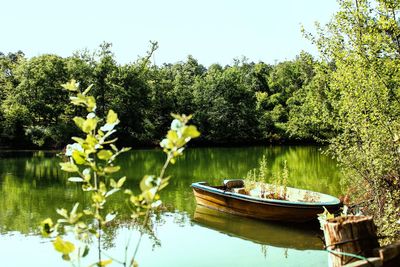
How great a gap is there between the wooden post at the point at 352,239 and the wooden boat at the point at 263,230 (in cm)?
700

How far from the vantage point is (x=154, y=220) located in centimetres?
1157

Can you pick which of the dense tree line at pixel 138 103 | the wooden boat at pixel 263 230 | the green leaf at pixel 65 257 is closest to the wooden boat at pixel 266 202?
the wooden boat at pixel 263 230

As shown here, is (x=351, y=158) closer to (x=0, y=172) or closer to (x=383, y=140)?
(x=383, y=140)

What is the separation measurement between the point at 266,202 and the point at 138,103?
3362cm

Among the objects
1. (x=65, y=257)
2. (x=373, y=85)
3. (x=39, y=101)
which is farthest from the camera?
(x=39, y=101)

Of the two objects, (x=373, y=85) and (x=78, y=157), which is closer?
(x=78, y=157)

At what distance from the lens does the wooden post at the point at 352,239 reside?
2.29m

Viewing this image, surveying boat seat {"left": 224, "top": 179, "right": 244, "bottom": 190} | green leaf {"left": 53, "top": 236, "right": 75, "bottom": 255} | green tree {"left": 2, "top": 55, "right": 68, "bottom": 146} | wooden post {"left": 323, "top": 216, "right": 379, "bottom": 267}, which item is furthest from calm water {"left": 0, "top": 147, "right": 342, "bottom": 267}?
green tree {"left": 2, "top": 55, "right": 68, "bottom": 146}

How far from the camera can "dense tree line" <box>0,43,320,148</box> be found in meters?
38.7

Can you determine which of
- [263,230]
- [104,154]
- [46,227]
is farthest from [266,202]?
[46,227]

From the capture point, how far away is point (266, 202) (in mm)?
10594

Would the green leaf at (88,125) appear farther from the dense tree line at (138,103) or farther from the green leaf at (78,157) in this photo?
the dense tree line at (138,103)

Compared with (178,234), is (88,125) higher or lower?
higher

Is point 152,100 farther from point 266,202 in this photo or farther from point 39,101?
point 266,202
